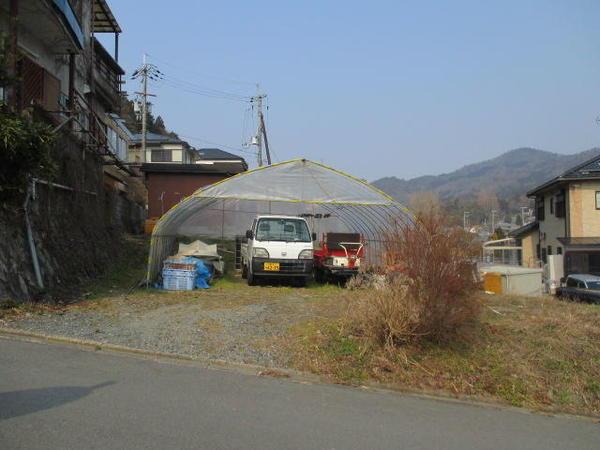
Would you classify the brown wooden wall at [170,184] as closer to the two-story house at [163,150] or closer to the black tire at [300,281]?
the two-story house at [163,150]

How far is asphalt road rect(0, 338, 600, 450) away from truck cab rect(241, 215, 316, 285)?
7688 millimetres

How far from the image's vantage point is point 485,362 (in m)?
7.20

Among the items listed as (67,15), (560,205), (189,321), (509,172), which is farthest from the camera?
(509,172)

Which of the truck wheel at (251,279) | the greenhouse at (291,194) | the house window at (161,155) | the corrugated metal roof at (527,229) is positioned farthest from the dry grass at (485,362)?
the house window at (161,155)

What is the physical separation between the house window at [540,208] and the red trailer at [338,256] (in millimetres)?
24248

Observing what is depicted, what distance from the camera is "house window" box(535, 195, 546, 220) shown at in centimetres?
3602

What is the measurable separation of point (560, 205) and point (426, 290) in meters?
28.4

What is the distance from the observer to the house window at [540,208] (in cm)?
3602

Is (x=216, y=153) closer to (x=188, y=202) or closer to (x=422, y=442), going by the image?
(x=188, y=202)

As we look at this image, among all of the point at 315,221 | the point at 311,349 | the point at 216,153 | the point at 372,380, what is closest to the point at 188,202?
the point at 315,221

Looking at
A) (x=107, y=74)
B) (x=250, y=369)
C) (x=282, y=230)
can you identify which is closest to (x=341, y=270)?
(x=282, y=230)

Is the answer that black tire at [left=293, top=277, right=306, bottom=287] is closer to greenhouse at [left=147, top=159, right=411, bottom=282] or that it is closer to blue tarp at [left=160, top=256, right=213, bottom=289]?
greenhouse at [left=147, top=159, right=411, bottom=282]

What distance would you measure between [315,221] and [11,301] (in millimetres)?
14856

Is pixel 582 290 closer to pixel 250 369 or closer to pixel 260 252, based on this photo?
pixel 260 252
